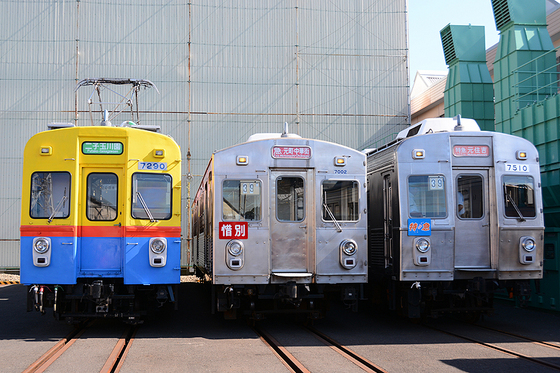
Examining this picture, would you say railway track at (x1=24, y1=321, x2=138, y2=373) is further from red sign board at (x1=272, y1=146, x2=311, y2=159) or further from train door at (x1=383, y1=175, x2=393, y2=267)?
train door at (x1=383, y1=175, x2=393, y2=267)

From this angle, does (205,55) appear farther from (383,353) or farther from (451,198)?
(383,353)

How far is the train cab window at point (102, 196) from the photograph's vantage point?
9.54 meters

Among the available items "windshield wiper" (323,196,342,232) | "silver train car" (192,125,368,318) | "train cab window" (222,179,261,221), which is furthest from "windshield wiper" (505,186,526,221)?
"train cab window" (222,179,261,221)

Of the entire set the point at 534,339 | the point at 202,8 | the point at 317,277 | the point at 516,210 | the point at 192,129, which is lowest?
the point at 534,339

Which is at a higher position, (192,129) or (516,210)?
(192,129)

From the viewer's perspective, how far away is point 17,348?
8.34 metres

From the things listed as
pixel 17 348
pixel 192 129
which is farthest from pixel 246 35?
pixel 17 348

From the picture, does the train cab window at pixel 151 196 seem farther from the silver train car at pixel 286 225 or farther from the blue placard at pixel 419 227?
the blue placard at pixel 419 227

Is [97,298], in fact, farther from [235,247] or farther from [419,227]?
[419,227]

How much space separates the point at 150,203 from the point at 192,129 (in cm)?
1445

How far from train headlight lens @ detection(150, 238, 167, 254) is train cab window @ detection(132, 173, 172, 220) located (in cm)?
38

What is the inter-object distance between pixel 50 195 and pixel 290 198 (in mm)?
3997

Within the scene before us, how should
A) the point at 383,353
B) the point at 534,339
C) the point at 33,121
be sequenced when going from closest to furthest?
1. the point at 383,353
2. the point at 534,339
3. the point at 33,121

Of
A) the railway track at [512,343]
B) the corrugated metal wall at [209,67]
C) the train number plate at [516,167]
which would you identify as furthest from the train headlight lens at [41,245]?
the corrugated metal wall at [209,67]
